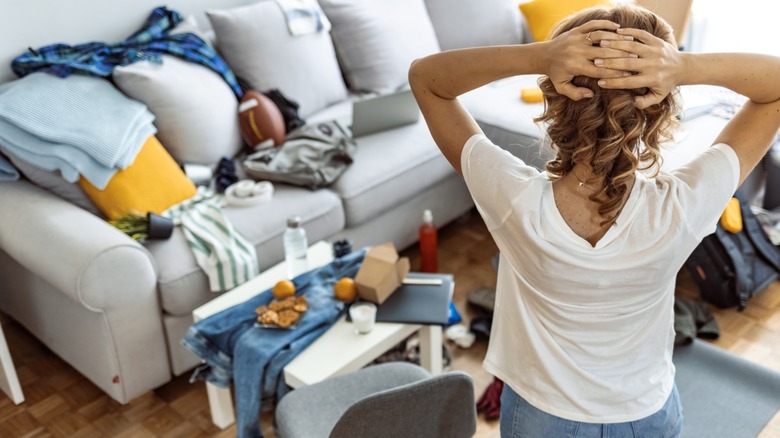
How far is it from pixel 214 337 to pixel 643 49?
4.58 feet

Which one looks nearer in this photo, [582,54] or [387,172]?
[582,54]

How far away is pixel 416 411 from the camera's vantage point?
4.44 feet

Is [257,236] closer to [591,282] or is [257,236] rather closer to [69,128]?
[69,128]

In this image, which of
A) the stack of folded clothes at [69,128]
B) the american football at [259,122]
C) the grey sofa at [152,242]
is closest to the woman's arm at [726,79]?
the grey sofa at [152,242]

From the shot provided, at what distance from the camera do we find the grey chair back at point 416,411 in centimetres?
129

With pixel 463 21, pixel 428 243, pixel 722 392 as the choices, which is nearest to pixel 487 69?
pixel 722 392

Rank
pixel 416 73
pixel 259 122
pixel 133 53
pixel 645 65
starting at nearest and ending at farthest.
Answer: pixel 645 65, pixel 416 73, pixel 133 53, pixel 259 122

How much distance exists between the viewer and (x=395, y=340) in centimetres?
204

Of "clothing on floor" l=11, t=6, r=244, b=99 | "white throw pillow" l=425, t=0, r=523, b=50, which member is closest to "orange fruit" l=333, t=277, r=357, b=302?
"clothing on floor" l=11, t=6, r=244, b=99

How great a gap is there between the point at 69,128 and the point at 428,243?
49.5 inches

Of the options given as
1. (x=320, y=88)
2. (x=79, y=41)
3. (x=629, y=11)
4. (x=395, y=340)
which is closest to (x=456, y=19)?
(x=320, y=88)

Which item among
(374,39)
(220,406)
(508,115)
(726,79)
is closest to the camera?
(726,79)

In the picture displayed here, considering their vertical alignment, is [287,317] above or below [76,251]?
below

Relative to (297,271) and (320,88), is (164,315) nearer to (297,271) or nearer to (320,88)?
(297,271)
